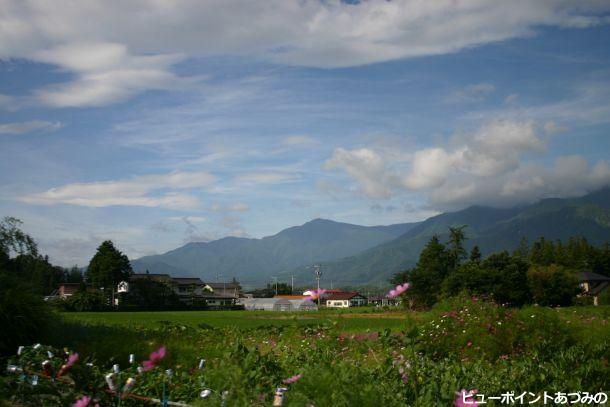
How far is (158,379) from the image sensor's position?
5.68 m

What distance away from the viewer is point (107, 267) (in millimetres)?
82312

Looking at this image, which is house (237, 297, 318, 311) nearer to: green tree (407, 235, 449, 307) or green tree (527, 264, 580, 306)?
green tree (407, 235, 449, 307)

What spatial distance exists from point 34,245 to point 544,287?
57493mm

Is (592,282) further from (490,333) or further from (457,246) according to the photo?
(490,333)

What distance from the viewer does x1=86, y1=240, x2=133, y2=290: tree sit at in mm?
82188

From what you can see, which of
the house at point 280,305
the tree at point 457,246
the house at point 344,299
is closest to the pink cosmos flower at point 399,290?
the tree at point 457,246

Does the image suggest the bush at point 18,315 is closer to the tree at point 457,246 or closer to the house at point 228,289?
the tree at point 457,246

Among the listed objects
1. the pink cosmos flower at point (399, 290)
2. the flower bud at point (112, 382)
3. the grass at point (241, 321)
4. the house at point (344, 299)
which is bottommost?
the house at point (344, 299)

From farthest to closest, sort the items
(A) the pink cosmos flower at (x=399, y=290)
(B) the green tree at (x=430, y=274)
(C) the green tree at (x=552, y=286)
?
(B) the green tree at (x=430, y=274), (C) the green tree at (x=552, y=286), (A) the pink cosmos flower at (x=399, y=290)

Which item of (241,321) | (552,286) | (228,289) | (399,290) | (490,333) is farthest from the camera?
(228,289)

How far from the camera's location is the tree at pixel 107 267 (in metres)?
82.2

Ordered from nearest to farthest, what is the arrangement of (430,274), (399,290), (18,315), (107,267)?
1. (399,290)
2. (18,315)
3. (430,274)
4. (107,267)

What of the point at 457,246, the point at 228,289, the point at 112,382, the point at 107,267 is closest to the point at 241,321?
the point at 112,382

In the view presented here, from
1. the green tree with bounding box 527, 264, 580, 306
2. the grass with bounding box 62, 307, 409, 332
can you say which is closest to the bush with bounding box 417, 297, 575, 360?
the grass with bounding box 62, 307, 409, 332
